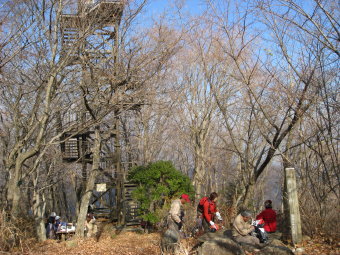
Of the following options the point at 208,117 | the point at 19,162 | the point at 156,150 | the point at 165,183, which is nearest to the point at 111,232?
the point at 165,183

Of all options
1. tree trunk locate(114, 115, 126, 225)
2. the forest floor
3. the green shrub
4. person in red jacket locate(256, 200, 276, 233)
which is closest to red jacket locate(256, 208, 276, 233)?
person in red jacket locate(256, 200, 276, 233)

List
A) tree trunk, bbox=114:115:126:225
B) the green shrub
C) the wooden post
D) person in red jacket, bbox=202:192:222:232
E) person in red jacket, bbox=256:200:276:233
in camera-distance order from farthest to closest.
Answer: tree trunk, bbox=114:115:126:225 → the green shrub → person in red jacket, bbox=256:200:276:233 → person in red jacket, bbox=202:192:222:232 → the wooden post

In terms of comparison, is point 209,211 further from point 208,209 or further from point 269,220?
point 269,220

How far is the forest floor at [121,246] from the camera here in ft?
22.3

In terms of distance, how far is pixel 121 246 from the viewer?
10664mm

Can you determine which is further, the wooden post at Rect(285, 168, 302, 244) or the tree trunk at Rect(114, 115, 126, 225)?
the tree trunk at Rect(114, 115, 126, 225)

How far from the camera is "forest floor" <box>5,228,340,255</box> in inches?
268

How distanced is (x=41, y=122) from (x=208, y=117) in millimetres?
Result: 11322

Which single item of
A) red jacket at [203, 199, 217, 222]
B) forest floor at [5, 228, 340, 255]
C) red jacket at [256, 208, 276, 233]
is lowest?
forest floor at [5, 228, 340, 255]

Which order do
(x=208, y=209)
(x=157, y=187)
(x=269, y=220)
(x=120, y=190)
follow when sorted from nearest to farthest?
(x=208, y=209) → (x=269, y=220) → (x=157, y=187) → (x=120, y=190)

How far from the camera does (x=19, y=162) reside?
871 centimetres

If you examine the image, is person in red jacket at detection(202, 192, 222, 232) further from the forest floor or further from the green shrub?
the green shrub

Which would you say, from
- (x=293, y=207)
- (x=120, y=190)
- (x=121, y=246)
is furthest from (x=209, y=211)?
(x=120, y=190)

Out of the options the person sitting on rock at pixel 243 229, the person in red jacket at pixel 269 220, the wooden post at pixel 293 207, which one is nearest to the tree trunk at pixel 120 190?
the person in red jacket at pixel 269 220
